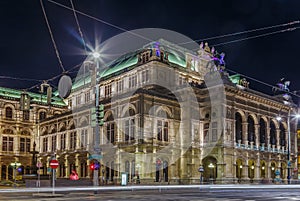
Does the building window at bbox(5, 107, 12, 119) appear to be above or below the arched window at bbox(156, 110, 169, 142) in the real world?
above

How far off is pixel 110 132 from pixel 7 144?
27.7 m

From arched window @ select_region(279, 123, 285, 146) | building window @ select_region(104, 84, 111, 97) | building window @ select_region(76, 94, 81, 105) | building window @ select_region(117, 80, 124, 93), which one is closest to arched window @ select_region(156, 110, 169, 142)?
building window @ select_region(117, 80, 124, 93)

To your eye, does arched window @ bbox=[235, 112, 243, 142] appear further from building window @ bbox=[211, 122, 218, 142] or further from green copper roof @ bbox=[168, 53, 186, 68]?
green copper roof @ bbox=[168, 53, 186, 68]

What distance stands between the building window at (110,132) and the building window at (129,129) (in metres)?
3.35

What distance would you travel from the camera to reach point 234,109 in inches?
2410

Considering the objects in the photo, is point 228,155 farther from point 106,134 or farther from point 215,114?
point 106,134

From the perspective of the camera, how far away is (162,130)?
58500 mm

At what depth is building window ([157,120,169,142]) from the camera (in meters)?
→ 57.9

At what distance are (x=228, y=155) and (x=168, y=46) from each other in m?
23.0

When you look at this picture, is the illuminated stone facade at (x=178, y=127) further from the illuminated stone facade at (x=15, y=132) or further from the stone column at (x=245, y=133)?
the illuminated stone facade at (x=15, y=132)

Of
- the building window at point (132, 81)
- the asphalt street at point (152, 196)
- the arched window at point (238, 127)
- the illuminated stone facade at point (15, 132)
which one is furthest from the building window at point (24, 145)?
the asphalt street at point (152, 196)

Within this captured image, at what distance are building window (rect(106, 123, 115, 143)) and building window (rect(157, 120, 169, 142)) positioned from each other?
7169 millimetres

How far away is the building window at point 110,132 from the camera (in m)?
60.7

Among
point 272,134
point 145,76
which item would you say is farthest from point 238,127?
point 145,76
